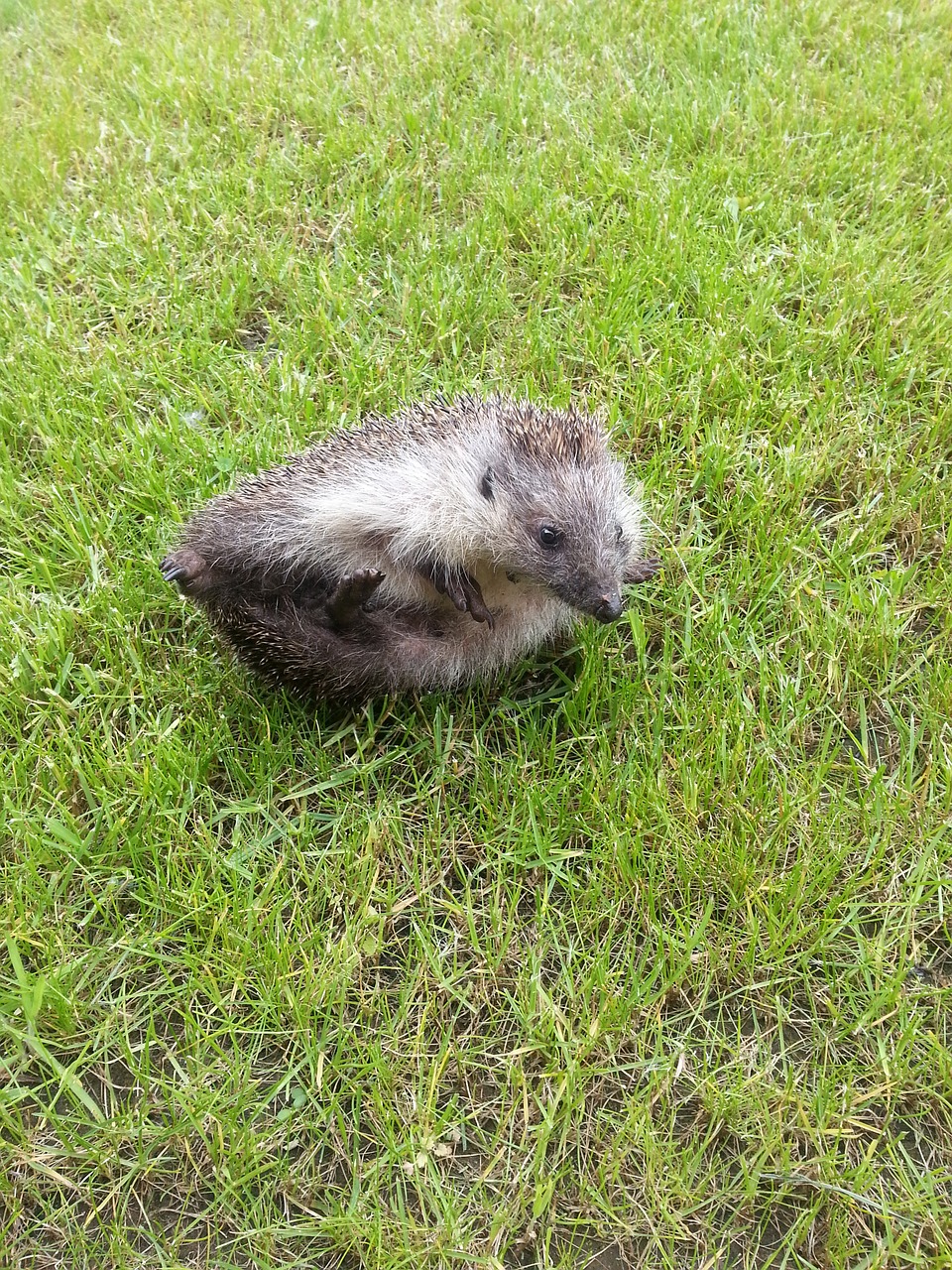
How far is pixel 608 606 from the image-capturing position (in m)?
2.60

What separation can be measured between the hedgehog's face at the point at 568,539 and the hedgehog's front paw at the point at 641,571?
4 centimetres

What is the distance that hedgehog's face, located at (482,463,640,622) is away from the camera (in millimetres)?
2650

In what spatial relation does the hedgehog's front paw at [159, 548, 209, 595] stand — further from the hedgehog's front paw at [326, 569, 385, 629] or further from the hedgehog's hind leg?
the hedgehog's front paw at [326, 569, 385, 629]

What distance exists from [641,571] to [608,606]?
0.38m

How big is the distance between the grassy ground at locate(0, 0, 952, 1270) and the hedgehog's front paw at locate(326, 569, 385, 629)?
0.99ft

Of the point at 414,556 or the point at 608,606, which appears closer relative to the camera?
the point at 608,606

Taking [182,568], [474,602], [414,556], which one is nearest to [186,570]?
[182,568]

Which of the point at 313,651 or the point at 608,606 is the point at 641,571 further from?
the point at 313,651

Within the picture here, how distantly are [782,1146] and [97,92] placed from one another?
5.99 m

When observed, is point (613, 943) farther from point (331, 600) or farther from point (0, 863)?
point (0, 863)

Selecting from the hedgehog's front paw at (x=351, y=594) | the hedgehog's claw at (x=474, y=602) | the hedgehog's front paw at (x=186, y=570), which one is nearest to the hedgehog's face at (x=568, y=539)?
the hedgehog's claw at (x=474, y=602)

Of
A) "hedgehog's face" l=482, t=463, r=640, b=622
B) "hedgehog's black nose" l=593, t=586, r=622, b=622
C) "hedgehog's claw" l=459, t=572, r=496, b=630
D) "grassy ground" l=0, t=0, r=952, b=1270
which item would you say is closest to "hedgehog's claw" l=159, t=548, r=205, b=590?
"grassy ground" l=0, t=0, r=952, b=1270

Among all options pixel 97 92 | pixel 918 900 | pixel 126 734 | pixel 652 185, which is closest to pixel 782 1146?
pixel 918 900

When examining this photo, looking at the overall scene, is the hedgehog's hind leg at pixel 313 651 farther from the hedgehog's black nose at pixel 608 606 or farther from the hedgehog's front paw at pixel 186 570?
the hedgehog's black nose at pixel 608 606
